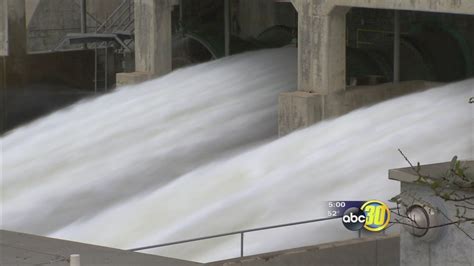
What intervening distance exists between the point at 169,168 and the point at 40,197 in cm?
294

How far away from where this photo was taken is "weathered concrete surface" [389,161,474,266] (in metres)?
11.7

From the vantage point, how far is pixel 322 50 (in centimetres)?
2539

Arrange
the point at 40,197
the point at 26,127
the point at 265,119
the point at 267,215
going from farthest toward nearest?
the point at 26,127 < the point at 265,119 < the point at 40,197 < the point at 267,215

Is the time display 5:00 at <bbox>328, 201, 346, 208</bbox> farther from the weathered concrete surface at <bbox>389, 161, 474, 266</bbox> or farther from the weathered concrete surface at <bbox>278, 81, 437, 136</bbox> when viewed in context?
the weathered concrete surface at <bbox>389, 161, 474, 266</bbox>

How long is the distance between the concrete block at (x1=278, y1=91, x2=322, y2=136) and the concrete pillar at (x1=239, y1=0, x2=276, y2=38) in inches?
444

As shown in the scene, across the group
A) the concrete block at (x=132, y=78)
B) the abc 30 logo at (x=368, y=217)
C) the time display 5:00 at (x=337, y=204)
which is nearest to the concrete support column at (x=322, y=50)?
the concrete block at (x=132, y=78)

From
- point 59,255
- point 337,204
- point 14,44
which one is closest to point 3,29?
point 14,44

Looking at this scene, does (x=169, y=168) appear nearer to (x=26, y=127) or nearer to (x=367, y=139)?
(x=367, y=139)

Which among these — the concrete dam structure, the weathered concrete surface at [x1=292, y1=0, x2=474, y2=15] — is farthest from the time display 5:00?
the weathered concrete surface at [x1=292, y1=0, x2=474, y2=15]

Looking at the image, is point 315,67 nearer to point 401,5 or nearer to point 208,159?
point 401,5

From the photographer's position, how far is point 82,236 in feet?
68.6

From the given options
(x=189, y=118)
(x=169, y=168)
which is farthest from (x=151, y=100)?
(x=169, y=168)

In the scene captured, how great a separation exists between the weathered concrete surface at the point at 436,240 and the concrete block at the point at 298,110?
12747 mm

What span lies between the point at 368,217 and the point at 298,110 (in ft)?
31.1
